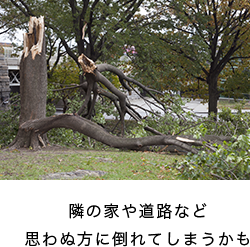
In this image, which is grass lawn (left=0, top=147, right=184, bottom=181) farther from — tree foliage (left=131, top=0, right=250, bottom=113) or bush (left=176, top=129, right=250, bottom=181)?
tree foliage (left=131, top=0, right=250, bottom=113)

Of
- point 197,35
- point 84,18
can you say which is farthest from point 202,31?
point 84,18

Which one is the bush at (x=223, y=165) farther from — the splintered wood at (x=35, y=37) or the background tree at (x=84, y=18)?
the background tree at (x=84, y=18)

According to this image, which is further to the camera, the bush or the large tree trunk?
the large tree trunk

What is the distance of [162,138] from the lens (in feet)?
20.9

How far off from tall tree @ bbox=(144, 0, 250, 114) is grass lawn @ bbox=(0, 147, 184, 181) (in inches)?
326

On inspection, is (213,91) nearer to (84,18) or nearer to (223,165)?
(84,18)

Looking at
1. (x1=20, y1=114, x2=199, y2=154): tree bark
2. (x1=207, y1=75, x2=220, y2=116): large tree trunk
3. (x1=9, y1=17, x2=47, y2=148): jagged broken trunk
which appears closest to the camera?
(x1=20, y1=114, x2=199, y2=154): tree bark

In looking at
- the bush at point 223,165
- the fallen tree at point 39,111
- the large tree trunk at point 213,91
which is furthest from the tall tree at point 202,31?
the bush at point 223,165

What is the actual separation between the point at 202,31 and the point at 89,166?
11.9 metres

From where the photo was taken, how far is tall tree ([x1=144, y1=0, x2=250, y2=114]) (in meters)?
13.3

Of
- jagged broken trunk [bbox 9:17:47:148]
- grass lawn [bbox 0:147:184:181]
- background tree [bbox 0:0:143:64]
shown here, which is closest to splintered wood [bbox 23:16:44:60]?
jagged broken trunk [bbox 9:17:47:148]
